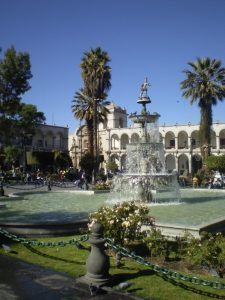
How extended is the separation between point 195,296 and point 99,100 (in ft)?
106

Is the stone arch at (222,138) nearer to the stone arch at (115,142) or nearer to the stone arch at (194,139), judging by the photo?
the stone arch at (194,139)

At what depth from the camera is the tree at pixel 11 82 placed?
24.4m

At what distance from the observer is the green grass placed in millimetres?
5738

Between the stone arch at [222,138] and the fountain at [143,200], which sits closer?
the fountain at [143,200]

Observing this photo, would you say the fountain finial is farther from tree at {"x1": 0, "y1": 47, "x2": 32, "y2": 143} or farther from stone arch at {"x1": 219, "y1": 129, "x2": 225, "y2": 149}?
stone arch at {"x1": 219, "y1": 129, "x2": 225, "y2": 149}

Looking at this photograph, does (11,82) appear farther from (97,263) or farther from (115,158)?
(115,158)

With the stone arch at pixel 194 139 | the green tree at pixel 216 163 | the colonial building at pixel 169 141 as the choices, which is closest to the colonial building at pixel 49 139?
the colonial building at pixel 169 141

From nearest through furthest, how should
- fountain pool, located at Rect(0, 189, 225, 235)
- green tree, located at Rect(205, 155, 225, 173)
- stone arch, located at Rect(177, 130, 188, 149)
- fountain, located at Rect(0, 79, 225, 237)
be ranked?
fountain pool, located at Rect(0, 189, 225, 235)
fountain, located at Rect(0, 79, 225, 237)
green tree, located at Rect(205, 155, 225, 173)
stone arch, located at Rect(177, 130, 188, 149)

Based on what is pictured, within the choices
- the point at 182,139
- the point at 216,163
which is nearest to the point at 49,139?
the point at 182,139

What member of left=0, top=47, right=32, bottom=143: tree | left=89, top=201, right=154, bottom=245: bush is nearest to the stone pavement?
left=89, top=201, right=154, bottom=245: bush

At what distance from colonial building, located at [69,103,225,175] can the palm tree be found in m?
20.5

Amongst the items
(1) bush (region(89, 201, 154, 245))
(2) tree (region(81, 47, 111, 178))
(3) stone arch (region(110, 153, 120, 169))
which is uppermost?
(2) tree (region(81, 47, 111, 178))

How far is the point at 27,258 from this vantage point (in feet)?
25.8

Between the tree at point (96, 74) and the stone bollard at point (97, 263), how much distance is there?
29173 mm
